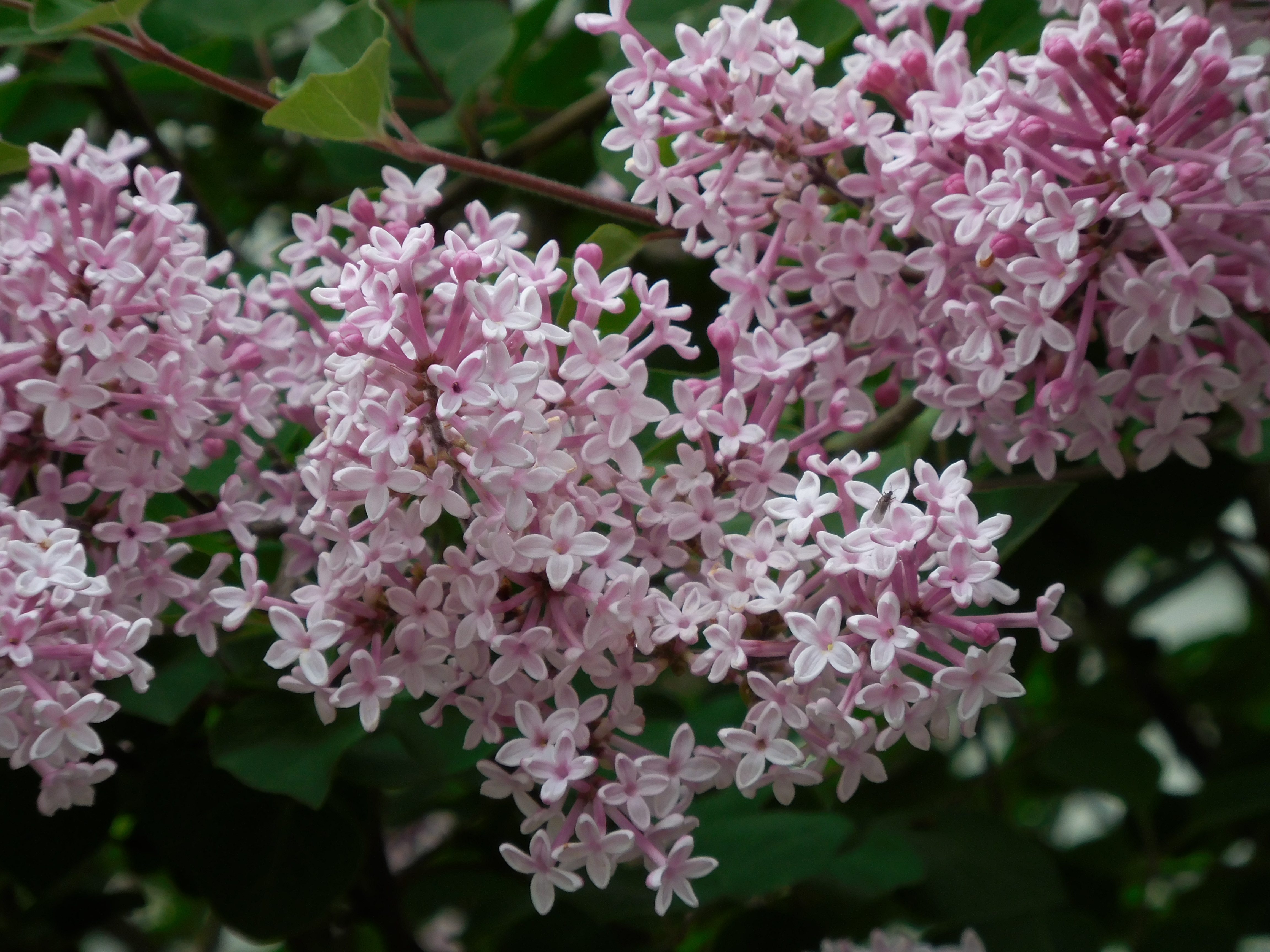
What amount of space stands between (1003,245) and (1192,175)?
126 mm

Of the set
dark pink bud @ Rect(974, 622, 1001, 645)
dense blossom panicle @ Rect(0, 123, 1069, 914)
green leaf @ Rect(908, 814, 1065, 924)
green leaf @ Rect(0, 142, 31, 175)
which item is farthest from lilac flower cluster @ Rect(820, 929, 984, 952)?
green leaf @ Rect(0, 142, 31, 175)

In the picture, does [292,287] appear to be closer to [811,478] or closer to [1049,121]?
[811,478]

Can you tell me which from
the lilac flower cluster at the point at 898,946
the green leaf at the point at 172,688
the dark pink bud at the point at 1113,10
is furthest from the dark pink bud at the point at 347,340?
the lilac flower cluster at the point at 898,946

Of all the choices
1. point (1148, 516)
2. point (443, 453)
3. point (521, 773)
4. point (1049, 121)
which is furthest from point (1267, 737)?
point (443, 453)

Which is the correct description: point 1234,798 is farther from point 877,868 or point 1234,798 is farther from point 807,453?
point 807,453

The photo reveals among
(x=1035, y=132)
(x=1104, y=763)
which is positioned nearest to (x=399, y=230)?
(x=1035, y=132)

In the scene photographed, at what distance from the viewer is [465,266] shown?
696 mm

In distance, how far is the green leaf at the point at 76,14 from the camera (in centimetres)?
82

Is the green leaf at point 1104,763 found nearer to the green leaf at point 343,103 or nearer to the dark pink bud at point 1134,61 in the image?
the dark pink bud at point 1134,61

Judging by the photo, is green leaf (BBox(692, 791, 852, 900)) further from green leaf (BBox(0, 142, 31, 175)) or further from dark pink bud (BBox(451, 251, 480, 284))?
green leaf (BBox(0, 142, 31, 175))

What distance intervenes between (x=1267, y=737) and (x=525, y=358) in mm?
1309

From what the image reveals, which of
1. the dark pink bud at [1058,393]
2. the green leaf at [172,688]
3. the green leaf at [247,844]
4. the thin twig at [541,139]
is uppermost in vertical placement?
the thin twig at [541,139]

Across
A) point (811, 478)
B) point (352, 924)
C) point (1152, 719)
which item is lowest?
point (1152, 719)

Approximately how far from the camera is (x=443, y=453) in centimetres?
69
